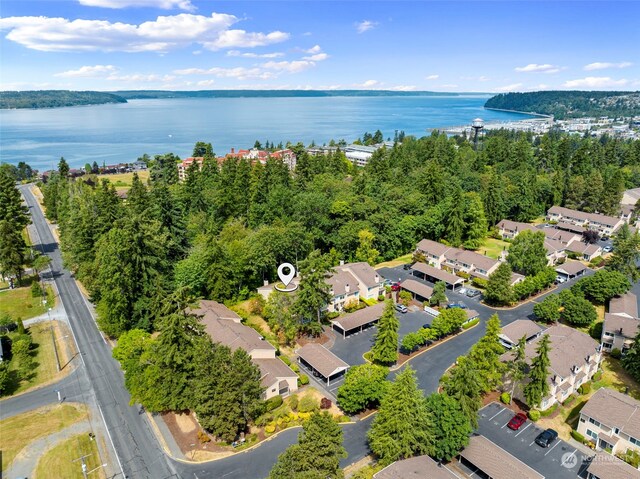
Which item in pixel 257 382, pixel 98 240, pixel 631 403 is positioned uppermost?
pixel 98 240

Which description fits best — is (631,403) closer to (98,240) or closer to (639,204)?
(98,240)

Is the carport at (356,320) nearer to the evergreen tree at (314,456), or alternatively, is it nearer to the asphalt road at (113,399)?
the evergreen tree at (314,456)

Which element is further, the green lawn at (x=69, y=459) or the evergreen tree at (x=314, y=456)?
the green lawn at (x=69, y=459)

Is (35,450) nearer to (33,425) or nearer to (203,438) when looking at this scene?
(33,425)

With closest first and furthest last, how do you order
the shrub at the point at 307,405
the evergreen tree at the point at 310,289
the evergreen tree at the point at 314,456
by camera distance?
the evergreen tree at the point at 314,456 → the shrub at the point at 307,405 → the evergreen tree at the point at 310,289

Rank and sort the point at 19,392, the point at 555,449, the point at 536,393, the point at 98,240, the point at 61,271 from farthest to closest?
1. the point at 61,271
2. the point at 98,240
3. the point at 19,392
4. the point at 536,393
5. the point at 555,449

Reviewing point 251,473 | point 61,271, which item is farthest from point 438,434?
point 61,271

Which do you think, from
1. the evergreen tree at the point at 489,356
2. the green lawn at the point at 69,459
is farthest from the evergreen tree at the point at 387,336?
the green lawn at the point at 69,459
